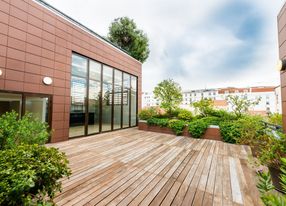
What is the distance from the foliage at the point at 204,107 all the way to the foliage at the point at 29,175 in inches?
302

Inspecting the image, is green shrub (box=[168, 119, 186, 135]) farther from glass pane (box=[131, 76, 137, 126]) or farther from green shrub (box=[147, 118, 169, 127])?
glass pane (box=[131, 76, 137, 126])

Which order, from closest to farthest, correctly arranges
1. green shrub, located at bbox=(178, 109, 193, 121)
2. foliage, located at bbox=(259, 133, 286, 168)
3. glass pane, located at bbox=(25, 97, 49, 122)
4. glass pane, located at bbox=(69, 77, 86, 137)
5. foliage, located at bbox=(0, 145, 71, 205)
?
foliage, located at bbox=(0, 145, 71, 205), foliage, located at bbox=(259, 133, 286, 168), glass pane, located at bbox=(25, 97, 49, 122), glass pane, located at bbox=(69, 77, 86, 137), green shrub, located at bbox=(178, 109, 193, 121)

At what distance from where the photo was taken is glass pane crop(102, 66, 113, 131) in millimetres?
6964

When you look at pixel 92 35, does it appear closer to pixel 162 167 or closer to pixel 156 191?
pixel 162 167

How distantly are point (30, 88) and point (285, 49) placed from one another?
6.33 metres

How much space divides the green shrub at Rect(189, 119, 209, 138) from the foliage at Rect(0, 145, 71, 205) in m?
5.70

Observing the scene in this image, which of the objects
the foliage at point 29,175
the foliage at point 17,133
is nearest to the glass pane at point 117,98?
the foliage at point 17,133

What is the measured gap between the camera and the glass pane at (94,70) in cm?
629

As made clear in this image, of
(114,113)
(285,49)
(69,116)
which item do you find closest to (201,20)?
(285,49)

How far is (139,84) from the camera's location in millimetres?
9617

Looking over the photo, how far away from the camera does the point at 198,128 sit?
603 cm

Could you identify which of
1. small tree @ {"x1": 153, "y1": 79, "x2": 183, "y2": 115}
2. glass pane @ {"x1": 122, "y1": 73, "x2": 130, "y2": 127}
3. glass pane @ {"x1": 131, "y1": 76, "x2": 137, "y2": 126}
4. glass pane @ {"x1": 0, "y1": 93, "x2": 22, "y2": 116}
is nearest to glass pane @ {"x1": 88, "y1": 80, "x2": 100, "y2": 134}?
glass pane @ {"x1": 122, "y1": 73, "x2": 130, "y2": 127}

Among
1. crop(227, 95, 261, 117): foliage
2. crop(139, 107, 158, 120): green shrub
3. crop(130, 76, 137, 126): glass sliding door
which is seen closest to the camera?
crop(227, 95, 261, 117): foliage

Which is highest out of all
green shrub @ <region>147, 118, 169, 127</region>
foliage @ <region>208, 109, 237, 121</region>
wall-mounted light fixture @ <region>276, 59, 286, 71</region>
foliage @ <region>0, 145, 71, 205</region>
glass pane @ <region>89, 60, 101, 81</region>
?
glass pane @ <region>89, 60, 101, 81</region>
